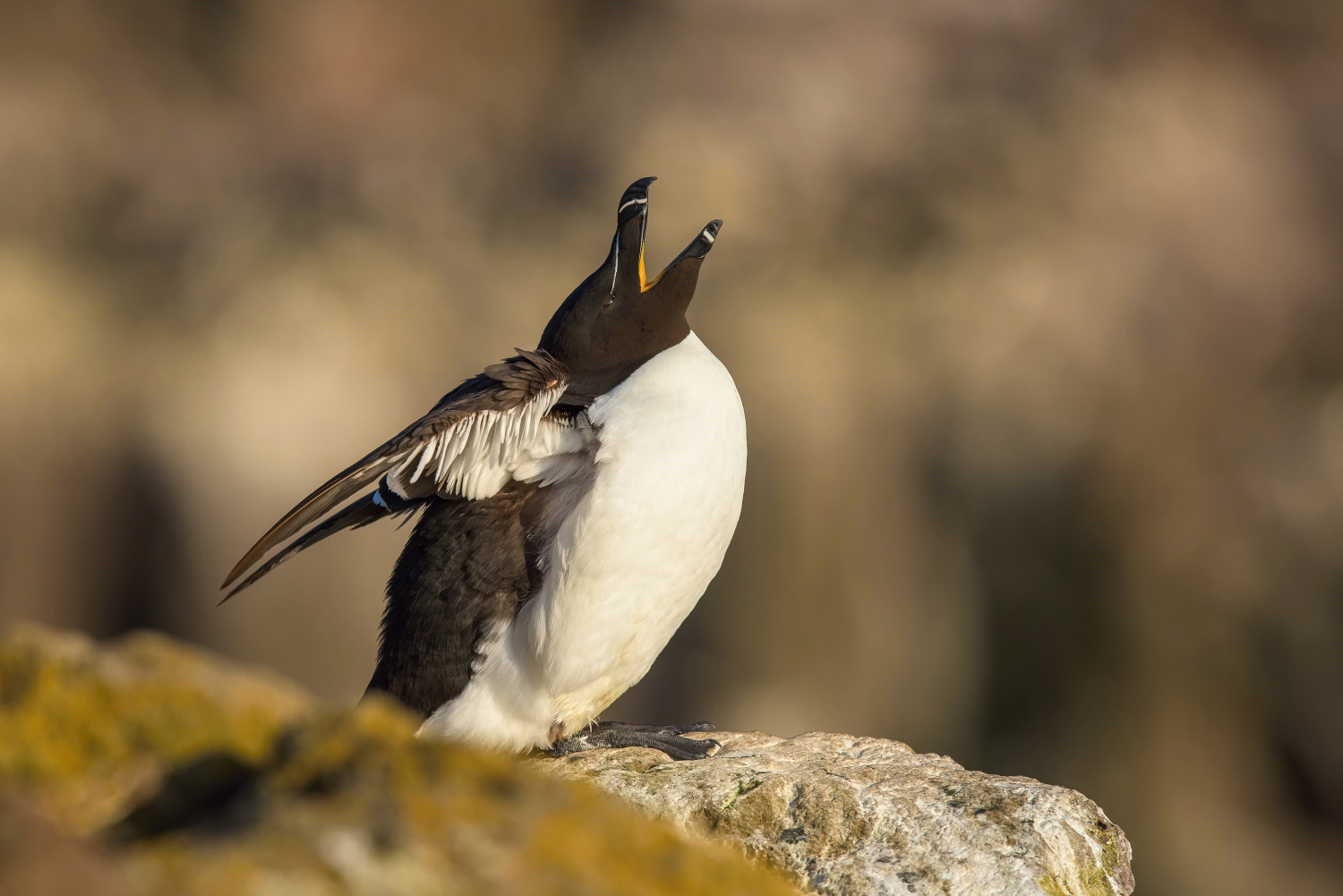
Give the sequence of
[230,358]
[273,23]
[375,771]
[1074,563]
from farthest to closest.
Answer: [273,23] → [230,358] → [1074,563] → [375,771]

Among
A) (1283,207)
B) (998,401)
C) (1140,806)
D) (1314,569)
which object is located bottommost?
(1140,806)

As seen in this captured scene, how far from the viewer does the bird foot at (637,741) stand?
12.7 ft

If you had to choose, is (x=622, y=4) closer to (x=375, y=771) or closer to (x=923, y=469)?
(x=923, y=469)

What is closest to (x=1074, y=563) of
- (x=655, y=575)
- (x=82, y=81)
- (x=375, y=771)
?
(x=655, y=575)

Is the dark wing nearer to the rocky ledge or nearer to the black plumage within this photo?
the black plumage

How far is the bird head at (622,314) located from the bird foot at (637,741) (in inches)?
48.3

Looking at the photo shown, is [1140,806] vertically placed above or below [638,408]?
below

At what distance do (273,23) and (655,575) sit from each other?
1243 centimetres

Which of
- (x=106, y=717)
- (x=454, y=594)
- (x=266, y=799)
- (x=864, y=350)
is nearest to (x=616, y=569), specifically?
(x=454, y=594)

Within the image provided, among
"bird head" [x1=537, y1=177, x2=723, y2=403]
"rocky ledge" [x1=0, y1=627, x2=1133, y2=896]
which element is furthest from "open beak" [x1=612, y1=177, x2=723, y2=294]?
"rocky ledge" [x1=0, y1=627, x2=1133, y2=896]

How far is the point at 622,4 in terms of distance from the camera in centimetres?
1305

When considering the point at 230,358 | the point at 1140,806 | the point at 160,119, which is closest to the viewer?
the point at 1140,806

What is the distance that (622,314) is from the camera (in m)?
4.23

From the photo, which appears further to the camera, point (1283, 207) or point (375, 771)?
point (1283, 207)
